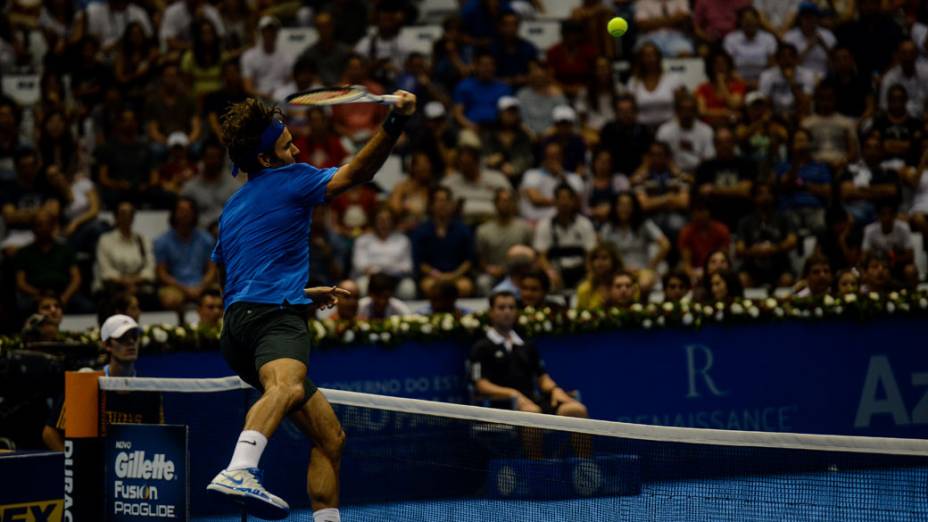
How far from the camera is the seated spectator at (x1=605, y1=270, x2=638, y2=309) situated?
12320 millimetres

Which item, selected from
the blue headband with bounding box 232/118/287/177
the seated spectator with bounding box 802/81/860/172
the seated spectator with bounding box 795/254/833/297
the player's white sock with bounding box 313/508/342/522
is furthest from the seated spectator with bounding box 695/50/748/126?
the player's white sock with bounding box 313/508/342/522

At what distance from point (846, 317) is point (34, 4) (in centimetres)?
1082

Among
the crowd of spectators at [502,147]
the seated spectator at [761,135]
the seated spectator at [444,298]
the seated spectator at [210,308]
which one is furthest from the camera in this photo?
the seated spectator at [761,135]

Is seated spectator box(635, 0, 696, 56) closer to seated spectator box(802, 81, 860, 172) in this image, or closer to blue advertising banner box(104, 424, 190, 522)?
seated spectator box(802, 81, 860, 172)

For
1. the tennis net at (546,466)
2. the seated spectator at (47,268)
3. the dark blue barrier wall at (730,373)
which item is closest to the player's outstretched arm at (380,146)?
the tennis net at (546,466)

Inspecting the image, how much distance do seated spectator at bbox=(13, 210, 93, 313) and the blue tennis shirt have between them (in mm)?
7316

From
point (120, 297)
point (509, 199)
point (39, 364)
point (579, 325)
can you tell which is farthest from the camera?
point (509, 199)

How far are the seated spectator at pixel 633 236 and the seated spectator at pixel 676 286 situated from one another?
1.87 metres

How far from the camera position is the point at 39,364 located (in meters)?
8.23

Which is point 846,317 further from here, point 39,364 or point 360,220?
point 39,364

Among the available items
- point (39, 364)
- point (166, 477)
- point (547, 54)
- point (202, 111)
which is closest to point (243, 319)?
point (166, 477)

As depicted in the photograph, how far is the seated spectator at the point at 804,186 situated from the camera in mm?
15664

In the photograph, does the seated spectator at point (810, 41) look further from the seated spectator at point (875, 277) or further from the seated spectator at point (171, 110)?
the seated spectator at point (171, 110)

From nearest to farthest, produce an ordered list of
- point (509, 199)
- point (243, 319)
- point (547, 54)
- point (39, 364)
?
point (243, 319) < point (39, 364) < point (509, 199) < point (547, 54)
